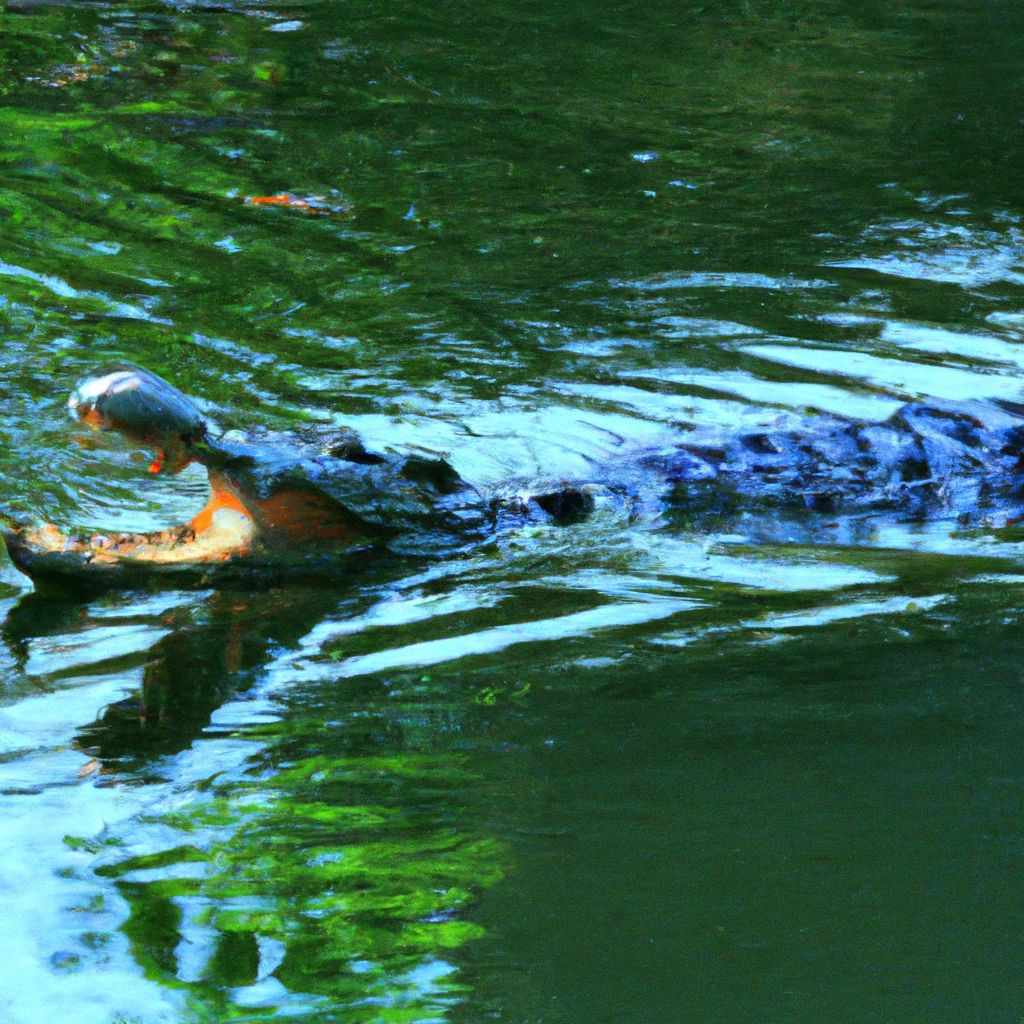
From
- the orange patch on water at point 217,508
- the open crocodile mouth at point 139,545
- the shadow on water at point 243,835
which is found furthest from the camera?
the orange patch on water at point 217,508

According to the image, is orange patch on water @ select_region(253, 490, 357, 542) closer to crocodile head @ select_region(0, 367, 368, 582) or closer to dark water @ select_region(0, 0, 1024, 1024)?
crocodile head @ select_region(0, 367, 368, 582)

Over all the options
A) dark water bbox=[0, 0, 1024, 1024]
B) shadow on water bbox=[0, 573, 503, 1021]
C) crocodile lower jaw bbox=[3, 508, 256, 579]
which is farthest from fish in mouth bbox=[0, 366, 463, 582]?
shadow on water bbox=[0, 573, 503, 1021]

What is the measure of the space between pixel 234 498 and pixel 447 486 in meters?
0.59

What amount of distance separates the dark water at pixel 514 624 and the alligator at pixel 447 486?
0.12 meters

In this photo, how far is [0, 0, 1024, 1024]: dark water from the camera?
73.7 inches

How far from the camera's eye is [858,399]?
4285 millimetres

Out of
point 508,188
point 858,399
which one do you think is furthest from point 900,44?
point 858,399

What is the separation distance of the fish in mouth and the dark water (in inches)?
5.1

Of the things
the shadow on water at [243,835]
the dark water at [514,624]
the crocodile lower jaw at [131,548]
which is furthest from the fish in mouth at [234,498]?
the shadow on water at [243,835]

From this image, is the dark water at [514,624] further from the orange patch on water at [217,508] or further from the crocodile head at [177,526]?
the orange patch on water at [217,508]

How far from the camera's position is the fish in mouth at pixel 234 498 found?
3.31 metres

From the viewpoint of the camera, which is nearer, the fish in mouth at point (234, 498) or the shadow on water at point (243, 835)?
the shadow on water at point (243, 835)

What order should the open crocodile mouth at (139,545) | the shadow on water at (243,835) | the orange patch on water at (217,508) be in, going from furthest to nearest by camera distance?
1. the orange patch on water at (217,508)
2. the open crocodile mouth at (139,545)
3. the shadow on water at (243,835)

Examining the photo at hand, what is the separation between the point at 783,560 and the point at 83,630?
166 centimetres
